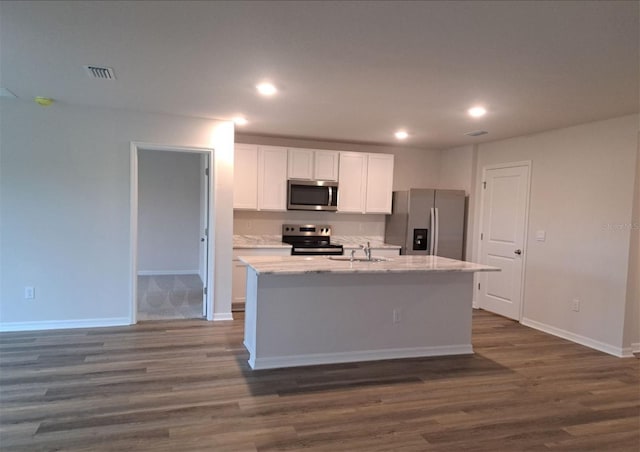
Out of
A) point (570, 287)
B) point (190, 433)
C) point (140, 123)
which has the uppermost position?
point (140, 123)

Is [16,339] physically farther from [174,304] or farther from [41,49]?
[41,49]

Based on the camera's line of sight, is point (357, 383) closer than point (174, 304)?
Yes

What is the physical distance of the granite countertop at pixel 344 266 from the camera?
3347 millimetres

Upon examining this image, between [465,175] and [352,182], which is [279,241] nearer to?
[352,182]

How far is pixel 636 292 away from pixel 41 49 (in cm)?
563

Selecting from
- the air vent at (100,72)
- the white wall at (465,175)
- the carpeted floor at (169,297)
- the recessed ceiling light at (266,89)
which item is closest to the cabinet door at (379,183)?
the white wall at (465,175)

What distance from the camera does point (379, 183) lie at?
6172mm

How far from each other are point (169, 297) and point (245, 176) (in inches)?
86.8

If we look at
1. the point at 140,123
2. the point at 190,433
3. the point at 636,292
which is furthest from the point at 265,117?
the point at 636,292

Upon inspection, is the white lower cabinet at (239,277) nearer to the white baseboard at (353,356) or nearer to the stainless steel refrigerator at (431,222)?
the white baseboard at (353,356)

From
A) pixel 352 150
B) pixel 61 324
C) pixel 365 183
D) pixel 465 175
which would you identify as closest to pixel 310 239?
pixel 365 183

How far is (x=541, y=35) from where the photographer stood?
2309 mm

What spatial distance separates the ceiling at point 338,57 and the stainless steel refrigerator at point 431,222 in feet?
5.36

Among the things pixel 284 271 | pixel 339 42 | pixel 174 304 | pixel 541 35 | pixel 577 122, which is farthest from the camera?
pixel 174 304
